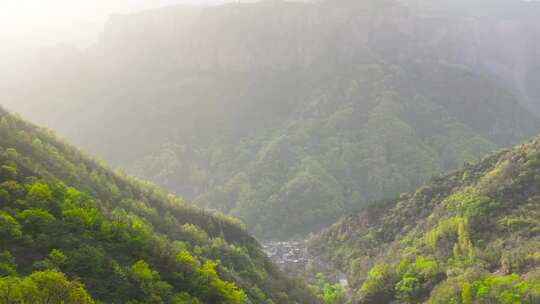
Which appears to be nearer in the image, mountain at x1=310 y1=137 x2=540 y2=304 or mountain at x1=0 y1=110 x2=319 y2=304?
mountain at x1=0 y1=110 x2=319 y2=304

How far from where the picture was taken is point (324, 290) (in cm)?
11219

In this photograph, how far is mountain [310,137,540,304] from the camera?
67856 millimetres

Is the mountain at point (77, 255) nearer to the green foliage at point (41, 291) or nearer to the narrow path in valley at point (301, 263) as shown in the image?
A: the green foliage at point (41, 291)

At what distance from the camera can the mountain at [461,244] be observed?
223 ft

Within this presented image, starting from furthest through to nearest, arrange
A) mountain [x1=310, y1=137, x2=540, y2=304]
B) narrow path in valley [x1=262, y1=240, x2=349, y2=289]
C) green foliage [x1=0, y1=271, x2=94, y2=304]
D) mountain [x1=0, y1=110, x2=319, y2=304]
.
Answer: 1. narrow path in valley [x1=262, y1=240, x2=349, y2=289]
2. mountain [x1=310, y1=137, x2=540, y2=304]
3. mountain [x1=0, y1=110, x2=319, y2=304]
4. green foliage [x1=0, y1=271, x2=94, y2=304]

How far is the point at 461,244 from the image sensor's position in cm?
8969

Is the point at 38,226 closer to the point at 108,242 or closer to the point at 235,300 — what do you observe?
the point at 108,242

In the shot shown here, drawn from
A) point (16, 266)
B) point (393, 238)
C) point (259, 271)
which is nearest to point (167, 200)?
point (259, 271)

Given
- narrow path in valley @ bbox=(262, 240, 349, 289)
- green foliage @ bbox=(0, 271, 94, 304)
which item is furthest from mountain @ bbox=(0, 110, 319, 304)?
narrow path in valley @ bbox=(262, 240, 349, 289)

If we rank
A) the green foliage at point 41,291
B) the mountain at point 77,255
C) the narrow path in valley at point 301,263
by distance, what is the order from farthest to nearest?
the narrow path in valley at point 301,263
the mountain at point 77,255
the green foliage at point 41,291

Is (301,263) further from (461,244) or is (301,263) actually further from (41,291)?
(41,291)

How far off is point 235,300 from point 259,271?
4033 cm

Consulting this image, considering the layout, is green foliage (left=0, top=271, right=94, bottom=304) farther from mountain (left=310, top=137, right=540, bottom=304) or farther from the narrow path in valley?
the narrow path in valley

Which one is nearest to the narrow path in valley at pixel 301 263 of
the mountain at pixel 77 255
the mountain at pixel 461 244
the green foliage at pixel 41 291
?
the mountain at pixel 461 244
